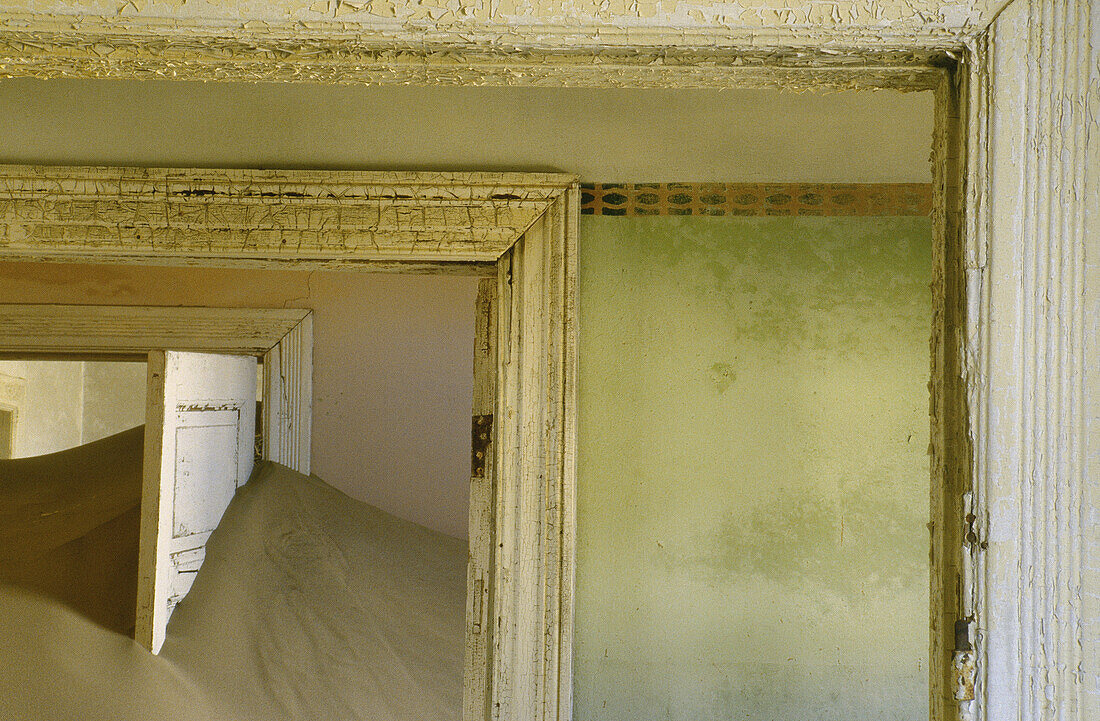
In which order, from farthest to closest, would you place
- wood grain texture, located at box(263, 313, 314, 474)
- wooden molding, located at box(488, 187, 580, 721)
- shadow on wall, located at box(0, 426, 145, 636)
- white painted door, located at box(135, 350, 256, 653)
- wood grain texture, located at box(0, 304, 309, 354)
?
wood grain texture, located at box(263, 313, 314, 474) < wood grain texture, located at box(0, 304, 309, 354) < shadow on wall, located at box(0, 426, 145, 636) < white painted door, located at box(135, 350, 256, 653) < wooden molding, located at box(488, 187, 580, 721)

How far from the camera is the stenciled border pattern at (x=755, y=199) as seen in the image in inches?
79.8

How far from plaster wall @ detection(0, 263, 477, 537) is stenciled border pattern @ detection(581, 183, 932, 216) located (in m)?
3.15

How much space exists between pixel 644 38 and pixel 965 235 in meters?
0.47

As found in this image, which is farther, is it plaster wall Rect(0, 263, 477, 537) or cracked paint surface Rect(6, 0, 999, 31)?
plaster wall Rect(0, 263, 477, 537)

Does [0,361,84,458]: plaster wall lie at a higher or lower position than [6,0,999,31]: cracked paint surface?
lower

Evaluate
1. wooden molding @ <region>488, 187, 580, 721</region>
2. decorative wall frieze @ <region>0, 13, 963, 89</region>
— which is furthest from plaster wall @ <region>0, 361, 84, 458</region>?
decorative wall frieze @ <region>0, 13, 963, 89</region>

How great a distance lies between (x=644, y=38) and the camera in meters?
0.90

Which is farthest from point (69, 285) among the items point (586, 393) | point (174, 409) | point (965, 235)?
point (965, 235)

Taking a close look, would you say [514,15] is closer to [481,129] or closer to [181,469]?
[481,129]

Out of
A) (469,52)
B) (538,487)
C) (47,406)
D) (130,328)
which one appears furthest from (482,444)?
(47,406)

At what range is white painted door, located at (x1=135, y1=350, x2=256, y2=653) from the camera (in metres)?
3.37

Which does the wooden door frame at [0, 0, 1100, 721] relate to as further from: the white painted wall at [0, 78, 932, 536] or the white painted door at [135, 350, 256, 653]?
the white painted door at [135, 350, 256, 653]

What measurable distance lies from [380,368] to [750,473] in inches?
140

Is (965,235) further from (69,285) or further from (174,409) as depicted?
(69,285)
